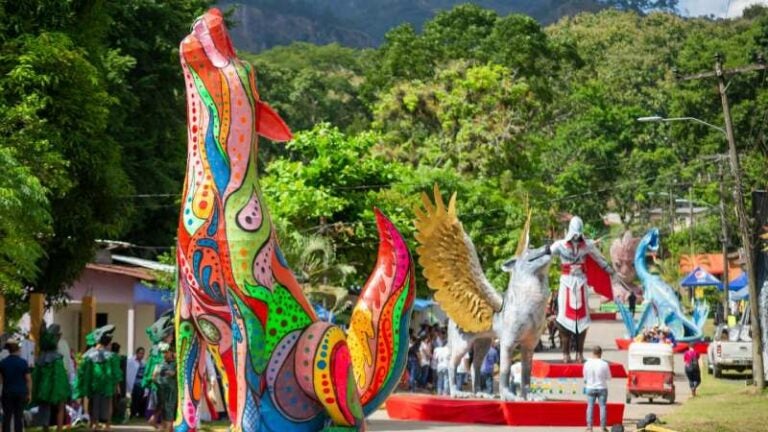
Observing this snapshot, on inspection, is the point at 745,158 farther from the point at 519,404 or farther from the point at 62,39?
the point at 62,39

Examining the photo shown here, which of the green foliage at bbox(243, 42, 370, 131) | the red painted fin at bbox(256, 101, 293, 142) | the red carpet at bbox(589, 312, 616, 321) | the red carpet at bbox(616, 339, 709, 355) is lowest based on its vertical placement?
the red carpet at bbox(616, 339, 709, 355)

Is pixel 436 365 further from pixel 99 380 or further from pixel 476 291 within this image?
pixel 99 380

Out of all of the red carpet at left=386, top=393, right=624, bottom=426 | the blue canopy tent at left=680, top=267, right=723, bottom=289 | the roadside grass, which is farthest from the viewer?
the blue canopy tent at left=680, top=267, right=723, bottom=289

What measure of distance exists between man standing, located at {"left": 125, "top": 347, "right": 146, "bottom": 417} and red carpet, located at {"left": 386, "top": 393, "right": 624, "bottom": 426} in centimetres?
490

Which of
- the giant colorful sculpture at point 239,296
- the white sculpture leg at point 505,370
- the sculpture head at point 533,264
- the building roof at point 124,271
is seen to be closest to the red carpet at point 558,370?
the white sculpture leg at point 505,370

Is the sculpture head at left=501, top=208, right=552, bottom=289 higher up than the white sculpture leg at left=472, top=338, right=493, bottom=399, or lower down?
higher up

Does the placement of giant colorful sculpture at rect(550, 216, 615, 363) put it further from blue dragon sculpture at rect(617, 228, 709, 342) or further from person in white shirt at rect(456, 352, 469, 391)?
blue dragon sculpture at rect(617, 228, 709, 342)

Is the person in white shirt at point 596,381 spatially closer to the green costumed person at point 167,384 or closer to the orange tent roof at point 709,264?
the green costumed person at point 167,384

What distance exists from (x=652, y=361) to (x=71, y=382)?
13.3 meters

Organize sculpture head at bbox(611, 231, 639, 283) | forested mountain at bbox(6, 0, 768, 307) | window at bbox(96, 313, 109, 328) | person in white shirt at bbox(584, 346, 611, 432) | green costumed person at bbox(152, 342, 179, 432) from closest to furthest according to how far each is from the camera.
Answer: green costumed person at bbox(152, 342, 179, 432) → person in white shirt at bbox(584, 346, 611, 432) → forested mountain at bbox(6, 0, 768, 307) → window at bbox(96, 313, 109, 328) → sculpture head at bbox(611, 231, 639, 283)

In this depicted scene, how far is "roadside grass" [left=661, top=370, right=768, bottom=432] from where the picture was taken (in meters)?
22.1

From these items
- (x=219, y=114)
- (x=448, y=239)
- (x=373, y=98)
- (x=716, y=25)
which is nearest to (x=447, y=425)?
(x=448, y=239)

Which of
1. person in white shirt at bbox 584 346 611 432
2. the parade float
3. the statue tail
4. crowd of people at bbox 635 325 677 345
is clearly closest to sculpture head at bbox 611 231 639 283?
crowd of people at bbox 635 325 677 345

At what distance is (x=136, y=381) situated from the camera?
23.9 meters
